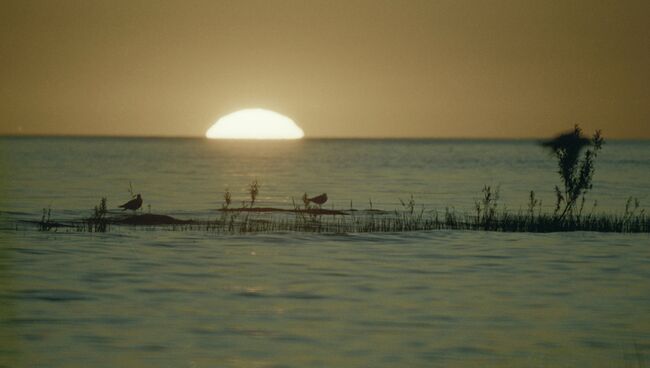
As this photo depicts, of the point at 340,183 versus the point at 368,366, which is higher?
the point at 340,183

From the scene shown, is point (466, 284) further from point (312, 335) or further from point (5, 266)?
point (5, 266)

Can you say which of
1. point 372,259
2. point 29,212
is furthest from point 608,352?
point 29,212

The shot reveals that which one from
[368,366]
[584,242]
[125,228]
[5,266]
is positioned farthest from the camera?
[125,228]

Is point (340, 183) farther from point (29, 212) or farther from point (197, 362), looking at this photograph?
point (197, 362)

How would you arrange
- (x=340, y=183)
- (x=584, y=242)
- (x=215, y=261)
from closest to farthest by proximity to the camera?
(x=215, y=261), (x=584, y=242), (x=340, y=183)

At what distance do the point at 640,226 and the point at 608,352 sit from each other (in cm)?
1937

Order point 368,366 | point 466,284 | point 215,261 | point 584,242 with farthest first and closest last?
point 584,242 < point 215,261 < point 466,284 < point 368,366

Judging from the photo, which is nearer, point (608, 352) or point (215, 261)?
point (608, 352)

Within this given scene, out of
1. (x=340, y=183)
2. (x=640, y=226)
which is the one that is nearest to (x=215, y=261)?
(x=640, y=226)

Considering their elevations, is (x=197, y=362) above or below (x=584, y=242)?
below

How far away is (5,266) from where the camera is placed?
79.7ft

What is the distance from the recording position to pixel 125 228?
110 ft

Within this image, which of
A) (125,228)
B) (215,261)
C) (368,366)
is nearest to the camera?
(368,366)

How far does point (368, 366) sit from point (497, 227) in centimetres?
2020
